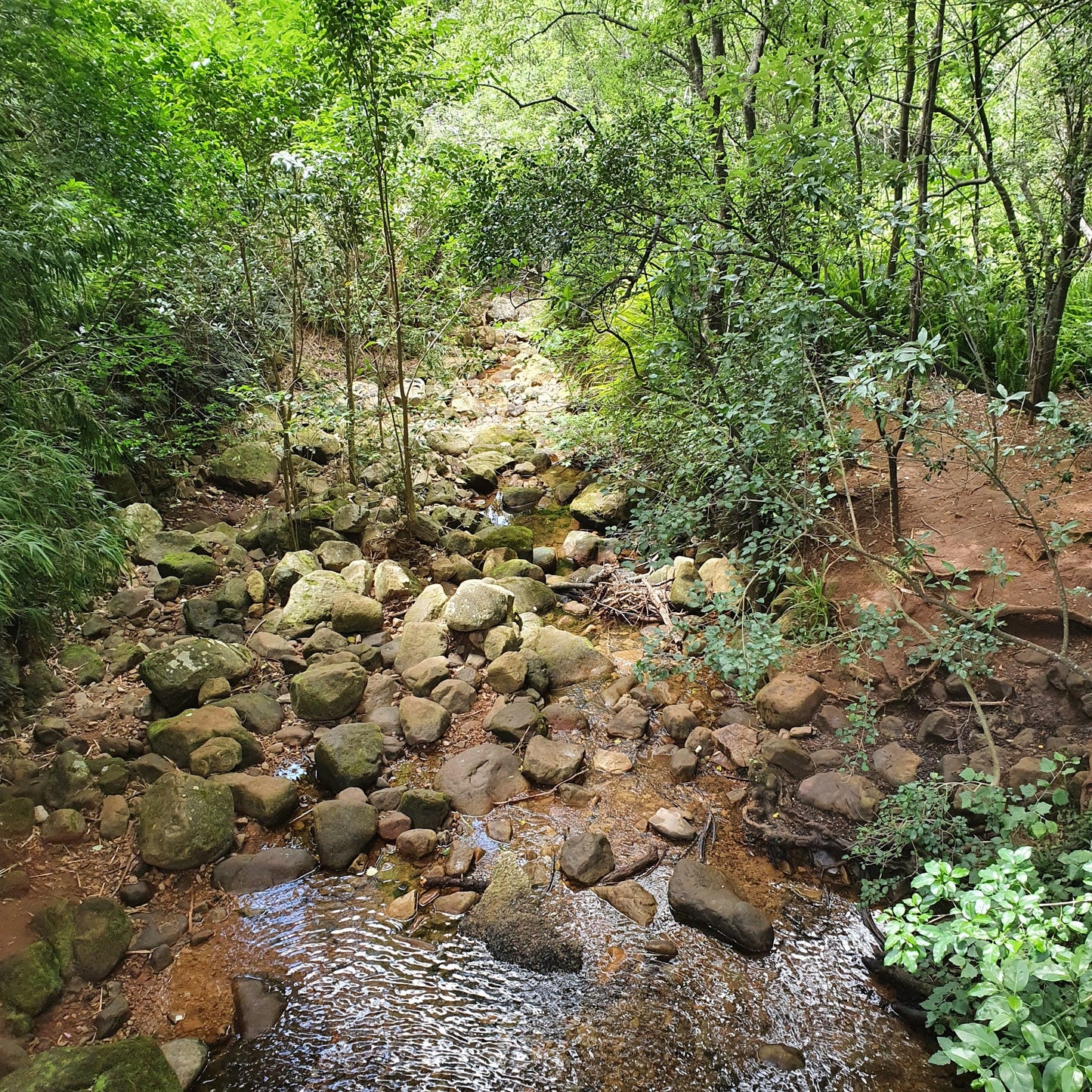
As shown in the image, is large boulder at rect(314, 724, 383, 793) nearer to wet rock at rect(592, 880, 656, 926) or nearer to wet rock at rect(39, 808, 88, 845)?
wet rock at rect(39, 808, 88, 845)

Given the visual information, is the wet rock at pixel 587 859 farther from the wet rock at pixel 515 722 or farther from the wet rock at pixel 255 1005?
the wet rock at pixel 255 1005

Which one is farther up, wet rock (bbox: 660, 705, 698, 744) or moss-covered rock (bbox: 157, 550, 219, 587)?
moss-covered rock (bbox: 157, 550, 219, 587)

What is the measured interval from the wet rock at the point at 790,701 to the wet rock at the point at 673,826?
866 mm

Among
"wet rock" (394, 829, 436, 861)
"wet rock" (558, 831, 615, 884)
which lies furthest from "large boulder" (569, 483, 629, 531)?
"wet rock" (394, 829, 436, 861)

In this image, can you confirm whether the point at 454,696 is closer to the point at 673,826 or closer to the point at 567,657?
the point at 567,657

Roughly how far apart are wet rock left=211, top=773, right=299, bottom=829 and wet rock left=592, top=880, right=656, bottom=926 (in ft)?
5.84

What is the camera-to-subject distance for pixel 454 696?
4613 millimetres

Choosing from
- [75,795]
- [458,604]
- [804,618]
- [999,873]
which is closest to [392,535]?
[458,604]

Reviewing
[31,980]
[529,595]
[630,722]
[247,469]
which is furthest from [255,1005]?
[247,469]

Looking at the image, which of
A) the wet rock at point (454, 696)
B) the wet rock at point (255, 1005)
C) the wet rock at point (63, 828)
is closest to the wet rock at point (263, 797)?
the wet rock at point (63, 828)

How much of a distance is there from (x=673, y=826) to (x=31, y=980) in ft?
9.51

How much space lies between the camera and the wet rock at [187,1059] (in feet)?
7.87

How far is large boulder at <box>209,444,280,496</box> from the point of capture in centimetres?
751

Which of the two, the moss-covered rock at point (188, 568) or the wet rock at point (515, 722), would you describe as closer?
the wet rock at point (515, 722)
